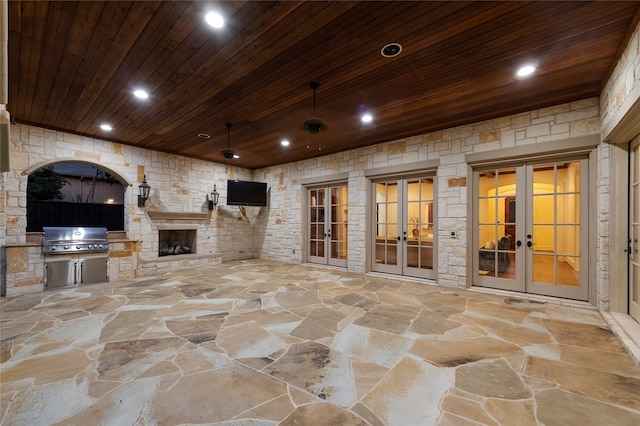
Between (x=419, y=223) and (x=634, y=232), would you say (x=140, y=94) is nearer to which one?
(x=419, y=223)

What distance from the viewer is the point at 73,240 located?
456cm

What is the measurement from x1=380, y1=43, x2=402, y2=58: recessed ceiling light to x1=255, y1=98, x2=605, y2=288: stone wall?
2.45 metres

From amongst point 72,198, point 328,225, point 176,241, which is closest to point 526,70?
point 328,225

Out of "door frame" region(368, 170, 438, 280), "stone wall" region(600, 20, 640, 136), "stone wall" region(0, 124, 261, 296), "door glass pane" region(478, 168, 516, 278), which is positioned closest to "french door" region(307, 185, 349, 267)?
"door frame" region(368, 170, 438, 280)

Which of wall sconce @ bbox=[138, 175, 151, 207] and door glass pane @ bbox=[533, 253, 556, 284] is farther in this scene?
wall sconce @ bbox=[138, 175, 151, 207]

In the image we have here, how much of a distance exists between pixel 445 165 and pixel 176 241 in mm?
6365

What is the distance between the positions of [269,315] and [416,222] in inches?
128

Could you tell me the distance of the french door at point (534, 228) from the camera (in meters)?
3.63

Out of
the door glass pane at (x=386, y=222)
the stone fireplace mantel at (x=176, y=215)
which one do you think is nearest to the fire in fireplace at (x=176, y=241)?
the stone fireplace mantel at (x=176, y=215)

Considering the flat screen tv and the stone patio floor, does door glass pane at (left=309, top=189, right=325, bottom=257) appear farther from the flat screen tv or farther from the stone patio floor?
the stone patio floor

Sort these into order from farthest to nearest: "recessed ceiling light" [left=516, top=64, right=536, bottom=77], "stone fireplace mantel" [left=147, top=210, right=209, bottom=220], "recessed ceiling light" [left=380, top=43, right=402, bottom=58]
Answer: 1. "stone fireplace mantel" [left=147, top=210, right=209, bottom=220]
2. "recessed ceiling light" [left=516, top=64, right=536, bottom=77]
3. "recessed ceiling light" [left=380, top=43, right=402, bottom=58]

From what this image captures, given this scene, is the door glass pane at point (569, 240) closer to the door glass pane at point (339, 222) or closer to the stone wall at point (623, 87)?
the stone wall at point (623, 87)

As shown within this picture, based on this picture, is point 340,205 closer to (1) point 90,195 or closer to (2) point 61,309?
(2) point 61,309

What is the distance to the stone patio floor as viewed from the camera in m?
1.59
